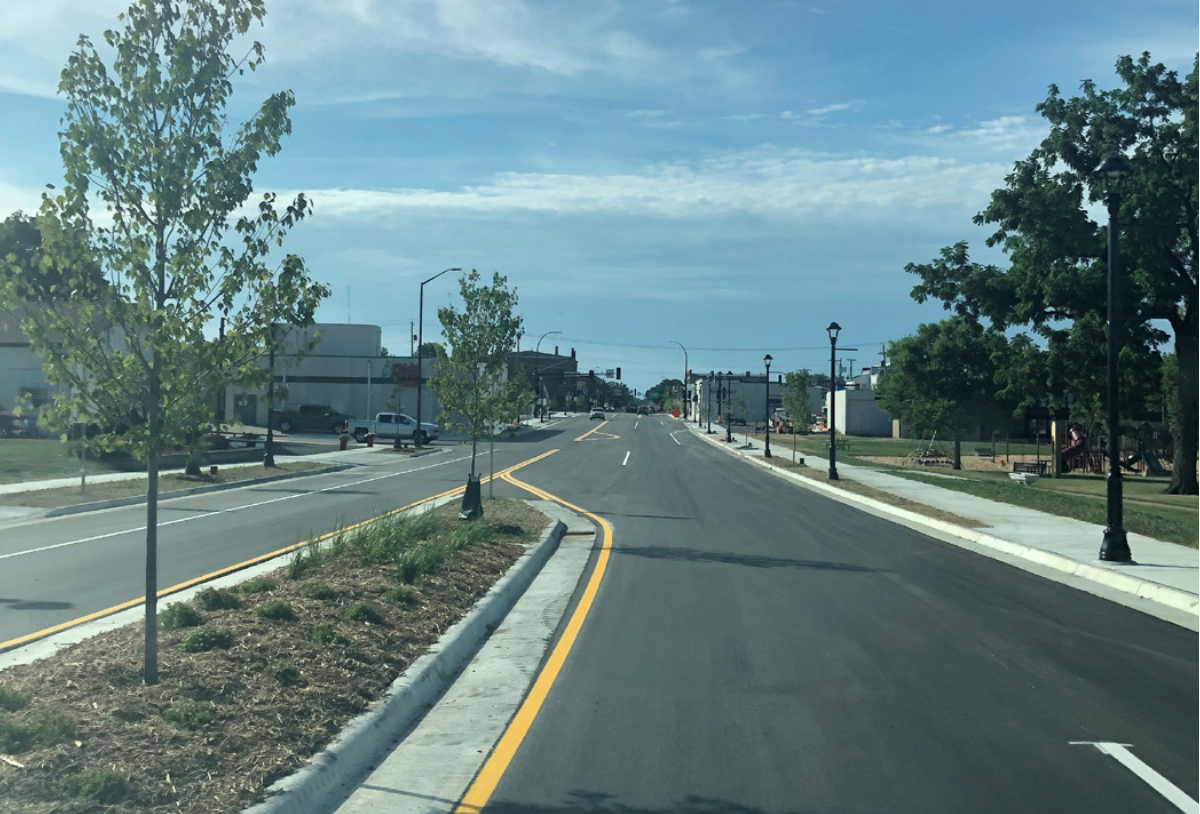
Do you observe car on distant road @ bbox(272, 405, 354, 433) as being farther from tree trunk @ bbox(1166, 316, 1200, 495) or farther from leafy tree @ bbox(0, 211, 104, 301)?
leafy tree @ bbox(0, 211, 104, 301)

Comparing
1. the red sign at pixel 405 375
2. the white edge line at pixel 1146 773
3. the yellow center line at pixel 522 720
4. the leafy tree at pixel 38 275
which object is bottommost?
the yellow center line at pixel 522 720

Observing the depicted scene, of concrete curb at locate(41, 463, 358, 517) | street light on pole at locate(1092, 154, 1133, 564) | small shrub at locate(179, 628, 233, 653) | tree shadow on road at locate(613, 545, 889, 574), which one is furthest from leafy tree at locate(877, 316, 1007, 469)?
small shrub at locate(179, 628, 233, 653)

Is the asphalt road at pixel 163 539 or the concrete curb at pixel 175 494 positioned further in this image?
the concrete curb at pixel 175 494

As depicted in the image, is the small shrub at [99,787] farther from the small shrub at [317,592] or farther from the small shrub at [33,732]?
the small shrub at [317,592]

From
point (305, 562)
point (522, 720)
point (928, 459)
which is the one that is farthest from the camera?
point (928, 459)

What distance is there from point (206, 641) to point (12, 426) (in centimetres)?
4989

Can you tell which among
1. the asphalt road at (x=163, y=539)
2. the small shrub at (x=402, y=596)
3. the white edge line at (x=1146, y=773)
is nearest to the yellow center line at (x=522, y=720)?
the small shrub at (x=402, y=596)

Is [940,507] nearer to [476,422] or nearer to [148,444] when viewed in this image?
[476,422]

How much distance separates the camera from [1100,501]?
27203 millimetres

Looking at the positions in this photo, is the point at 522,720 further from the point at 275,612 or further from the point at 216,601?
the point at 216,601

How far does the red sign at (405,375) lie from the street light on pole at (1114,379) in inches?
2582

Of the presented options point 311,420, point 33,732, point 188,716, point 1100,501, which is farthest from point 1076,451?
point 311,420

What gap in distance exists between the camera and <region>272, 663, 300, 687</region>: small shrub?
7219 mm

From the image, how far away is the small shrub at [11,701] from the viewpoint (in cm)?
627
